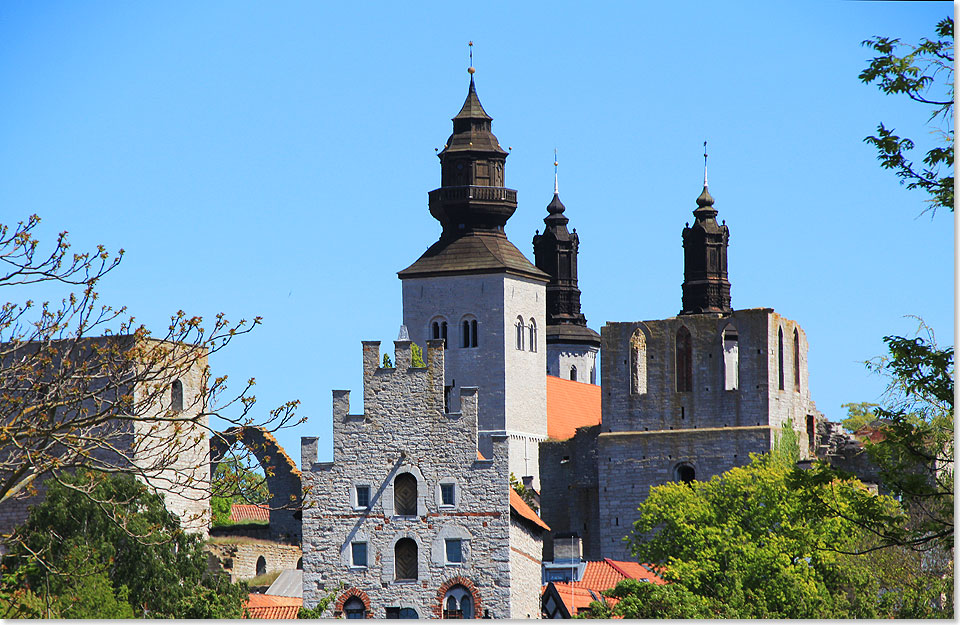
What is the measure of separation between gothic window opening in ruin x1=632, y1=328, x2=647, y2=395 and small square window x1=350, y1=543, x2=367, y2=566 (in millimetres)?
19999

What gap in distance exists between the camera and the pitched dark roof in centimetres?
8538

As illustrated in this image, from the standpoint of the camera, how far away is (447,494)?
51906 mm

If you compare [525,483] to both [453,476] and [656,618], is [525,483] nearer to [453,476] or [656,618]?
[453,476]

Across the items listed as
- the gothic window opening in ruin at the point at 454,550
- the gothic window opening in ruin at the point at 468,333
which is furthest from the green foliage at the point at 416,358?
the gothic window opening in ruin at the point at 468,333

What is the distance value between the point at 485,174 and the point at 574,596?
36494 mm

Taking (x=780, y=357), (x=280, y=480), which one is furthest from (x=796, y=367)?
(x=280, y=480)

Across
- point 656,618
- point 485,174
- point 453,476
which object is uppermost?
point 485,174

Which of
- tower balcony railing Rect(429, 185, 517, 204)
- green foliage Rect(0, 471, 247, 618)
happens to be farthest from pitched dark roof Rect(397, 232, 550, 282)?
green foliage Rect(0, 471, 247, 618)

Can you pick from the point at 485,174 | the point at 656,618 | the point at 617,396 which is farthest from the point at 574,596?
the point at 485,174

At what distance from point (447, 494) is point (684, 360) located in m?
19.5

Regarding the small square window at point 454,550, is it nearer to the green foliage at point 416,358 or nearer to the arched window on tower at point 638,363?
the green foliage at point 416,358

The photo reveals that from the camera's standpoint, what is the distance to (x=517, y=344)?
8619 cm

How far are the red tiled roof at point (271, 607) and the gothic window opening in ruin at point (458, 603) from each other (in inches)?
143

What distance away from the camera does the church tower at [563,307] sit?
105750mm
